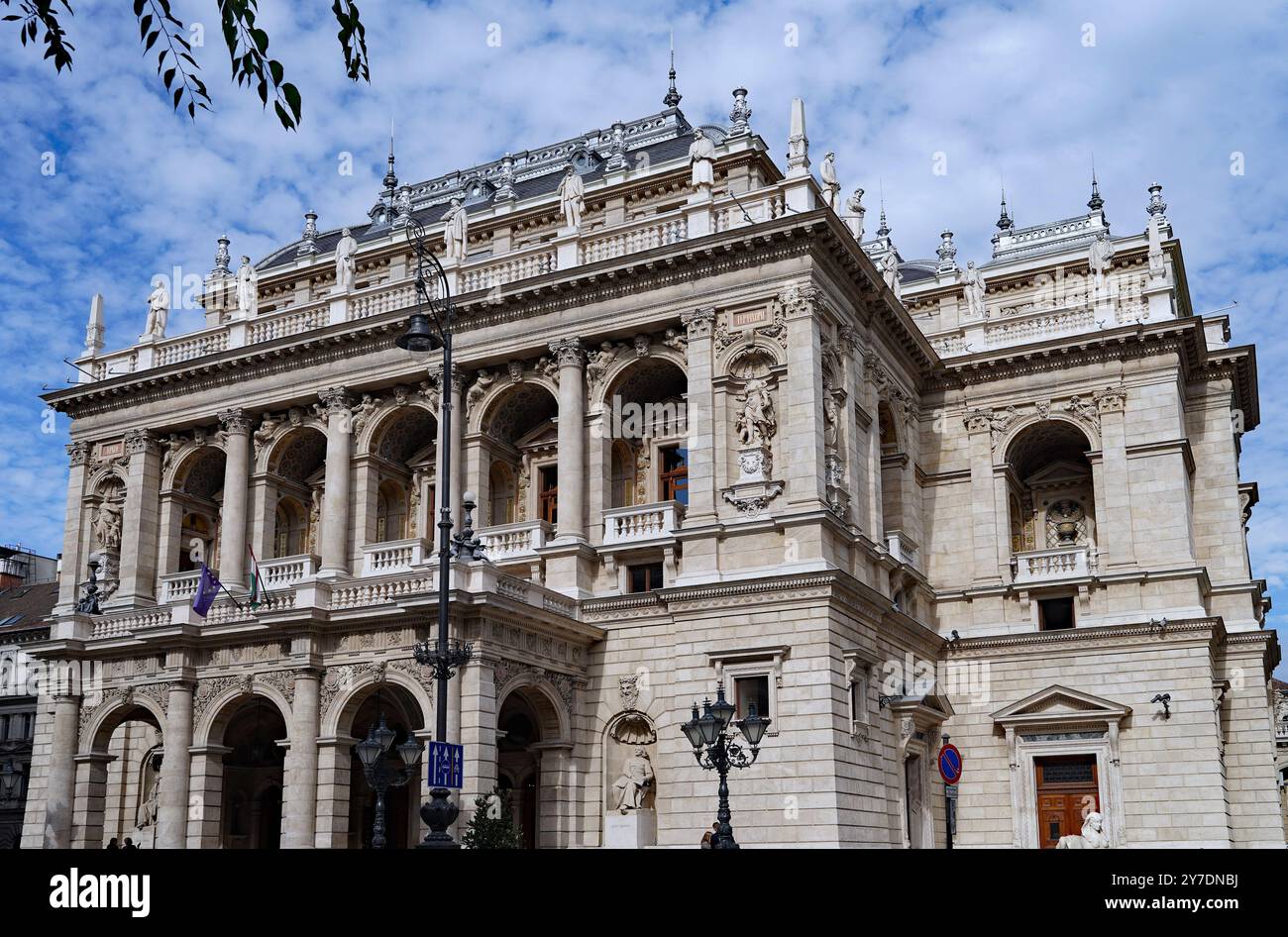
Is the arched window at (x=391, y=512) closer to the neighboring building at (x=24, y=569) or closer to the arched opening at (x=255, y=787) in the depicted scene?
the arched opening at (x=255, y=787)

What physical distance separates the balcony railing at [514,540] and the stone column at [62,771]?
1148cm

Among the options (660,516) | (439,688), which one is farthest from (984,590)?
(439,688)

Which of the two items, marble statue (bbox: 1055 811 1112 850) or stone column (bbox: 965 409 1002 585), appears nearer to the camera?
marble statue (bbox: 1055 811 1112 850)

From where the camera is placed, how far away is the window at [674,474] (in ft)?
114

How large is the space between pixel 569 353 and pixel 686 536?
629cm

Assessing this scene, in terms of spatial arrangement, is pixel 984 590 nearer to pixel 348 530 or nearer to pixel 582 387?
pixel 582 387

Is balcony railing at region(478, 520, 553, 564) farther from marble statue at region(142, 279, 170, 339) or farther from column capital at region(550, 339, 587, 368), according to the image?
marble statue at region(142, 279, 170, 339)

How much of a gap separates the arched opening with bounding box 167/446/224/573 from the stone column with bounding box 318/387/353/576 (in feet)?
16.7

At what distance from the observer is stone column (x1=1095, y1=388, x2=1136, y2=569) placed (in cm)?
3628

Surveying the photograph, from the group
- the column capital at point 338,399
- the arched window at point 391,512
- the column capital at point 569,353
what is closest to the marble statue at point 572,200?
the column capital at point 569,353

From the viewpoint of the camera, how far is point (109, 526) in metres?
40.7

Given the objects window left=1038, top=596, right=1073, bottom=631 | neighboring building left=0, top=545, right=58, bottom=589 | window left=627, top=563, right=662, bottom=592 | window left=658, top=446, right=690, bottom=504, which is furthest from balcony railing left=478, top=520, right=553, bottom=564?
neighboring building left=0, top=545, right=58, bottom=589
